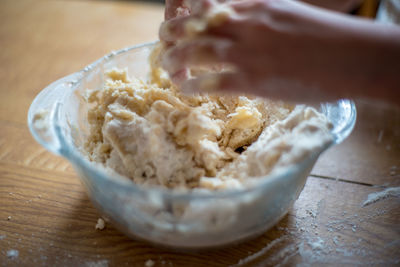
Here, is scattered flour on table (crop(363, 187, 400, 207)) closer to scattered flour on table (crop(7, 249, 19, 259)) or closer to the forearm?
the forearm

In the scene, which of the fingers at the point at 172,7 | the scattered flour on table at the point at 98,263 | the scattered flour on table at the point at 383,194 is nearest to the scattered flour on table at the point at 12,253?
the scattered flour on table at the point at 98,263

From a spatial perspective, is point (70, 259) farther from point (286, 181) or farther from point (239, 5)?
point (239, 5)

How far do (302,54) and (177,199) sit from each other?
314 millimetres

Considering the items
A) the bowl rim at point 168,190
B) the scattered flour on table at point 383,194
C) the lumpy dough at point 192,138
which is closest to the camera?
the bowl rim at point 168,190

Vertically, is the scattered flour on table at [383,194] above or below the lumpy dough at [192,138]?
below

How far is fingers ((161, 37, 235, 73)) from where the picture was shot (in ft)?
2.03

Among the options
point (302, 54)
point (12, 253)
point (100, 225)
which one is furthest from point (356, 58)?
point (12, 253)

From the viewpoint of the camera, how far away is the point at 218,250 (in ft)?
2.34

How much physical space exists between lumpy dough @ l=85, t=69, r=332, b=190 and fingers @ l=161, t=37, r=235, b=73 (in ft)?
0.40

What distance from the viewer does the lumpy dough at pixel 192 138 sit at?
0.67m

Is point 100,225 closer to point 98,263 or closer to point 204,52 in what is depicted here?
point 98,263

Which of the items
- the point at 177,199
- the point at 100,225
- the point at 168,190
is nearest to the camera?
the point at 177,199

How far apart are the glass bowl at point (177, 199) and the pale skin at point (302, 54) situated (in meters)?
0.12

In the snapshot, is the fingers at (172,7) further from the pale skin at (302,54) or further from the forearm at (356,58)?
the forearm at (356,58)
